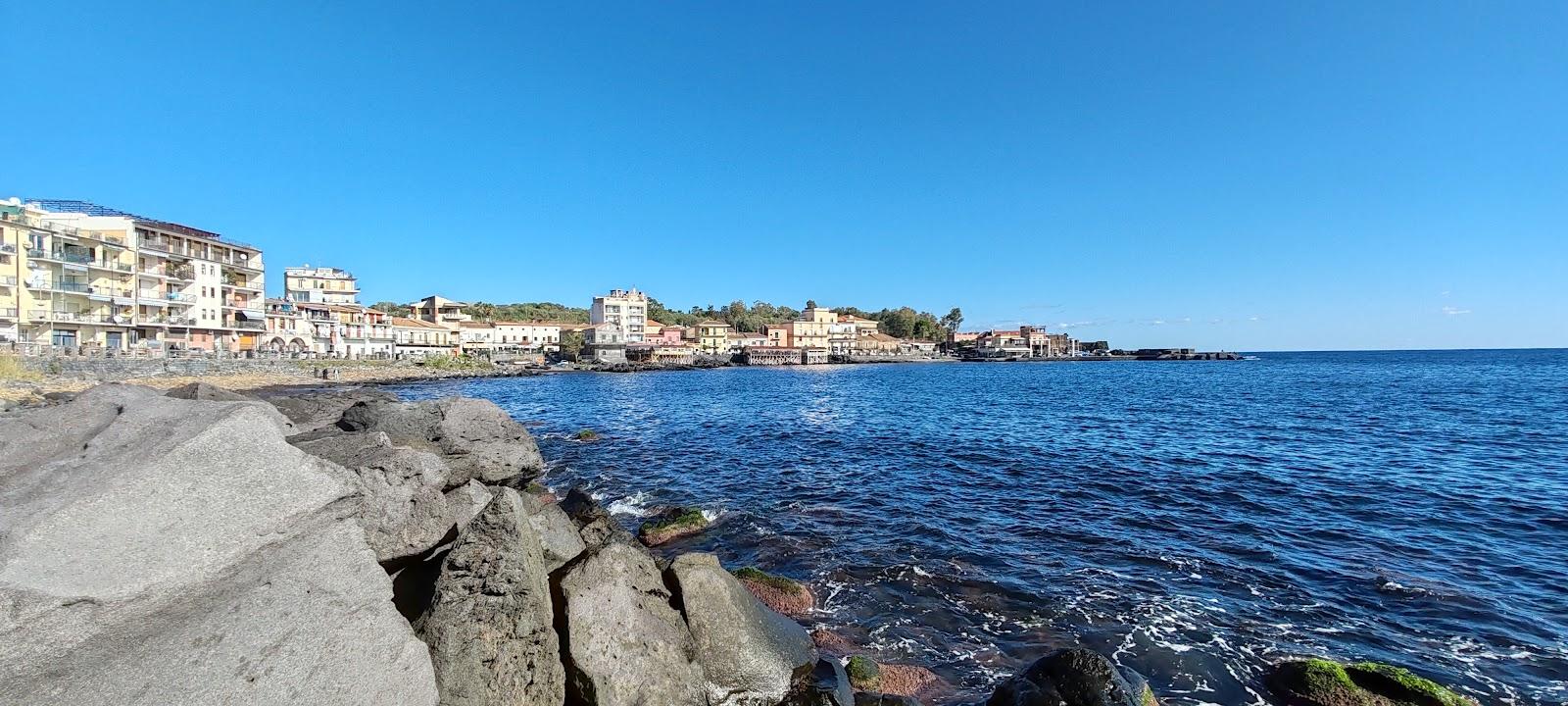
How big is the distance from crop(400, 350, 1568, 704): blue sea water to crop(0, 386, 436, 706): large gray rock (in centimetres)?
642

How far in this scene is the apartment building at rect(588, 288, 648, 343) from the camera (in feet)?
436

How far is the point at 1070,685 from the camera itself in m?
6.79

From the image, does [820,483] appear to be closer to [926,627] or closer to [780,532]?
[780,532]

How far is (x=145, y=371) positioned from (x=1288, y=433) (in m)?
72.7

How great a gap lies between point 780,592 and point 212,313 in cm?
8442

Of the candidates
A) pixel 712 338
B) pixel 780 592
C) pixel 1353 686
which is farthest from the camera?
pixel 712 338

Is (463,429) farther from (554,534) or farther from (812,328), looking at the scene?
(812,328)

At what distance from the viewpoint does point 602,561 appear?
679 cm

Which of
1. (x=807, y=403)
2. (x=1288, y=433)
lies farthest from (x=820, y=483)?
(x=807, y=403)

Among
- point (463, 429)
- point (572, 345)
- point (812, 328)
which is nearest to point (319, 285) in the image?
point (572, 345)

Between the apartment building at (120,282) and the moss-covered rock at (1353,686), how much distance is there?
75675mm

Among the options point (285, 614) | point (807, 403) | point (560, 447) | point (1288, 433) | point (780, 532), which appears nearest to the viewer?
point (285, 614)

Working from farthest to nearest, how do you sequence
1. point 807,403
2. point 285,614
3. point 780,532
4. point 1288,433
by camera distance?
1. point 807,403
2. point 1288,433
3. point 780,532
4. point 285,614

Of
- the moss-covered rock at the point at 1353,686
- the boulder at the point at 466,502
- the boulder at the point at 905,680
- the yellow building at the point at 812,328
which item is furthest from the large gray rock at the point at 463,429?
the yellow building at the point at 812,328
